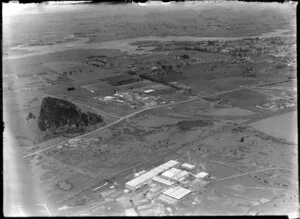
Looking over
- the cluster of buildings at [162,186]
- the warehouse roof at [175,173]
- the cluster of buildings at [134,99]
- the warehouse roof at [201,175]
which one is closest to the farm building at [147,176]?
the cluster of buildings at [162,186]

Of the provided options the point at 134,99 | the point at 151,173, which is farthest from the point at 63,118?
the point at 151,173

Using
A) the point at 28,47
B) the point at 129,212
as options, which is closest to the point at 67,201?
the point at 129,212

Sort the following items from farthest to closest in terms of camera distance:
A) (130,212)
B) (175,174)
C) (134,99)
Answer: (134,99) < (175,174) < (130,212)

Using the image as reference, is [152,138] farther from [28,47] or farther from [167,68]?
[28,47]

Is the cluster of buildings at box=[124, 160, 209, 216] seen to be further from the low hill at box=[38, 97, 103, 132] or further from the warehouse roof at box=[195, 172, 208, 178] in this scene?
the low hill at box=[38, 97, 103, 132]

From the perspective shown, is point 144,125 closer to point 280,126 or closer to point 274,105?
point 280,126

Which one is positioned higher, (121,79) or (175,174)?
(121,79)
